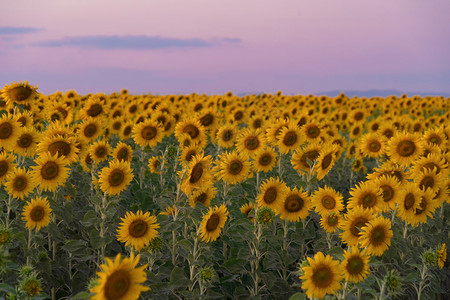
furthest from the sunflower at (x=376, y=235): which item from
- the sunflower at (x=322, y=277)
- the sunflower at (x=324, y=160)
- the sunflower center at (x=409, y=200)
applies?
the sunflower at (x=324, y=160)

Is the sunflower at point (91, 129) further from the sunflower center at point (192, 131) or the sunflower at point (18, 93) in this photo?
the sunflower center at point (192, 131)

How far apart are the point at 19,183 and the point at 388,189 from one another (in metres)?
4.54

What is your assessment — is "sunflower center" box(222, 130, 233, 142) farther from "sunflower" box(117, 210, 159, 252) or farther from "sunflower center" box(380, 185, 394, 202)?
"sunflower" box(117, 210, 159, 252)

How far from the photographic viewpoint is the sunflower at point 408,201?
5.29m

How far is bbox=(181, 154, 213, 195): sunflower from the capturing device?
4.98m

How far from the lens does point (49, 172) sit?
566cm

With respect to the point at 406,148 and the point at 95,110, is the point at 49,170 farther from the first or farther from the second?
the point at 406,148

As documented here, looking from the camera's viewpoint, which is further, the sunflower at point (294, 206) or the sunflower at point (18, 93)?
the sunflower at point (18, 93)

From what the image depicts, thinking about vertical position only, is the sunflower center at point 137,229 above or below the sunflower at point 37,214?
above

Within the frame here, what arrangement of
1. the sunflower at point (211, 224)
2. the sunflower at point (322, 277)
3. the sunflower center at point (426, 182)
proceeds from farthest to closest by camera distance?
the sunflower center at point (426, 182) < the sunflower at point (211, 224) < the sunflower at point (322, 277)

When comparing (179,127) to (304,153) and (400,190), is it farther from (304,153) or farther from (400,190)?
(400,190)

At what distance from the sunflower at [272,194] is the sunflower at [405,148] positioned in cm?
251

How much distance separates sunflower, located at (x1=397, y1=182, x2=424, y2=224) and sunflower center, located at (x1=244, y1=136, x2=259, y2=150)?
8.74 feet

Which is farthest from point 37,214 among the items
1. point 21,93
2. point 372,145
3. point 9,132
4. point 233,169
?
point 372,145
